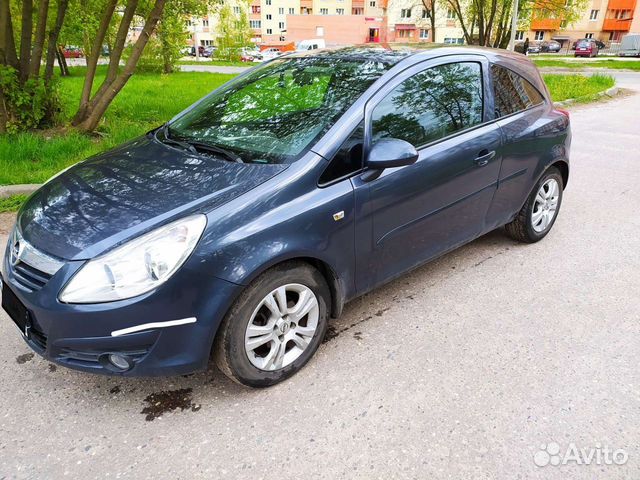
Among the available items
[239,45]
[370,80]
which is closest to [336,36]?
[239,45]

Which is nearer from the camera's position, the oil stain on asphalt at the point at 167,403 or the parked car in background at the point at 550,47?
the oil stain on asphalt at the point at 167,403

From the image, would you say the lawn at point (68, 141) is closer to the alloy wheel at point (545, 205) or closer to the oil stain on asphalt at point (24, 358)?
the oil stain on asphalt at point (24, 358)

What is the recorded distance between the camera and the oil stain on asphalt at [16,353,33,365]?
276cm

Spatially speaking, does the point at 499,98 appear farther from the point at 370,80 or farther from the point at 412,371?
the point at 412,371

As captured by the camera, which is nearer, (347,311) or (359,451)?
(359,451)

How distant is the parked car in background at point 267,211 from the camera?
2172 millimetres

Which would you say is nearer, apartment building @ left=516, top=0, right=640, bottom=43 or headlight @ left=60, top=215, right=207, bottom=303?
headlight @ left=60, top=215, right=207, bottom=303

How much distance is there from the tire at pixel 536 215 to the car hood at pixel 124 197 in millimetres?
2420

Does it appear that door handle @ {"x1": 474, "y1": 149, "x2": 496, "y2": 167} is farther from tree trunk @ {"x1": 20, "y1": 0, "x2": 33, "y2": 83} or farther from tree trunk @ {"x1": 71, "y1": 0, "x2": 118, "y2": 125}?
tree trunk @ {"x1": 20, "y1": 0, "x2": 33, "y2": 83}

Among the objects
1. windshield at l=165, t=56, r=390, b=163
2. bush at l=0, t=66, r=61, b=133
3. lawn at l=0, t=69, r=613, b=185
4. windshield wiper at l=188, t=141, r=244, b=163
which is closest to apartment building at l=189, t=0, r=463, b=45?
lawn at l=0, t=69, r=613, b=185

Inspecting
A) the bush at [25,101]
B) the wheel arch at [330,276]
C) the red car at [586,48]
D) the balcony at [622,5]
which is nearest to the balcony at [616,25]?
the balcony at [622,5]

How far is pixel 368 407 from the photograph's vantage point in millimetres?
2436

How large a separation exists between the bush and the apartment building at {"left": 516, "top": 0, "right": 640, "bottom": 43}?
58.4 m

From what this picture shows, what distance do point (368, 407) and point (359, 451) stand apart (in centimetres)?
29
